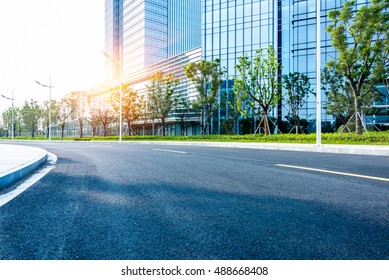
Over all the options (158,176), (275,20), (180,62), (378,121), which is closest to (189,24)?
(180,62)

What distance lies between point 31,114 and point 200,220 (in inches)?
3008

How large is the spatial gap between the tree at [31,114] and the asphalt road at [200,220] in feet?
240

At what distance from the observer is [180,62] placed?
173 feet

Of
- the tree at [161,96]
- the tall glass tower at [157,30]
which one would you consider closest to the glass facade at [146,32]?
the tall glass tower at [157,30]

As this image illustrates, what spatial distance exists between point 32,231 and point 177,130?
47.6 meters

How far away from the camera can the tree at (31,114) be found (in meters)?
68.6

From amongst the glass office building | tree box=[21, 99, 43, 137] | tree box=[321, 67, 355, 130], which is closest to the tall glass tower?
tree box=[21, 99, 43, 137]

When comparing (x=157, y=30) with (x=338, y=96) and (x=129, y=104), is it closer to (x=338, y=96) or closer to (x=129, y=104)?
(x=129, y=104)

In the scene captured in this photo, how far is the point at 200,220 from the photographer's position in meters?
2.89

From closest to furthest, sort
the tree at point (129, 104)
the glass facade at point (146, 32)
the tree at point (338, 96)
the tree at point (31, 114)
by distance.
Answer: the tree at point (338, 96) < the tree at point (129, 104) < the tree at point (31, 114) < the glass facade at point (146, 32)

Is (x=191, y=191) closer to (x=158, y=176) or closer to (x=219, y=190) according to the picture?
(x=219, y=190)

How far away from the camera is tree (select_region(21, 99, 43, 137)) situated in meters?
68.6

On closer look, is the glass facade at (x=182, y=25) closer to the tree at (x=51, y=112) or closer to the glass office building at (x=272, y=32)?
the tree at (x=51, y=112)
